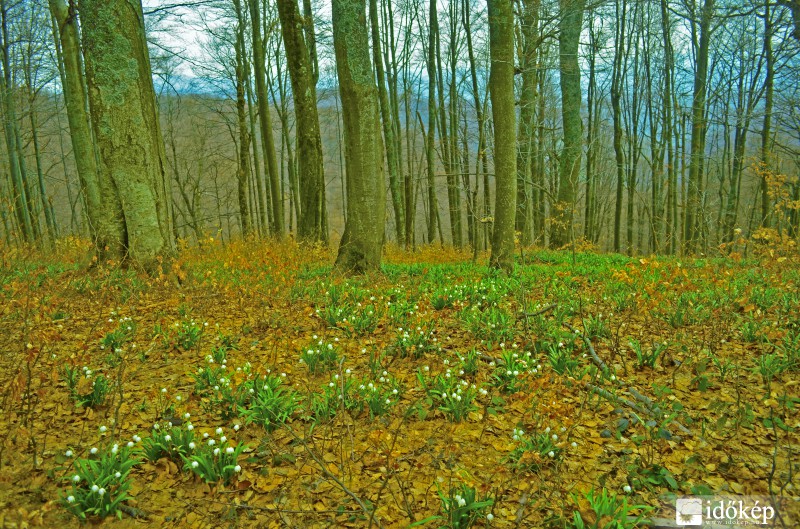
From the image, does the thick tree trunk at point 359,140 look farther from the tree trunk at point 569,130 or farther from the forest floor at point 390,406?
the tree trunk at point 569,130

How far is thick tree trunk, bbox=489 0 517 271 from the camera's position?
291 inches

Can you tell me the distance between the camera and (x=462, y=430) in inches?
132

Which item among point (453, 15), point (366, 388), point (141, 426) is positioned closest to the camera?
point (141, 426)

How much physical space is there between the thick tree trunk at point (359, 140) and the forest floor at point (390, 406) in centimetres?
166

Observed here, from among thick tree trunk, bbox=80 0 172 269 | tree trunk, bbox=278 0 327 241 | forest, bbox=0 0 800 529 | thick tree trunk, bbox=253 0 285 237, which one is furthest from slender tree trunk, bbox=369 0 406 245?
thick tree trunk, bbox=80 0 172 269

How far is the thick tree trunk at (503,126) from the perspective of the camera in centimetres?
739

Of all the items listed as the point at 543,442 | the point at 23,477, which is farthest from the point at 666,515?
the point at 23,477

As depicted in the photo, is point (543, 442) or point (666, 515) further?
point (543, 442)

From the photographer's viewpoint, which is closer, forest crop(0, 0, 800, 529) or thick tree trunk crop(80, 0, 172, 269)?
forest crop(0, 0, 800, 529)

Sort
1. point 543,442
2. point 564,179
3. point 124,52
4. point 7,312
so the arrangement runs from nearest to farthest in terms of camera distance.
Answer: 1. point 543,442
2. point 7,312
3. point 124,52
4. point 564,179

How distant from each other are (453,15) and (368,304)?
18335 mm

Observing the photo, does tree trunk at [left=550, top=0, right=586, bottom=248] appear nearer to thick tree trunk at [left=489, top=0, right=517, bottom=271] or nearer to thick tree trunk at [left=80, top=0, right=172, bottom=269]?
thick tree trunk at [left=489, top=0, right=517, bottom=271]

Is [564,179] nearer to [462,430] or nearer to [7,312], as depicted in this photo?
[462,430]

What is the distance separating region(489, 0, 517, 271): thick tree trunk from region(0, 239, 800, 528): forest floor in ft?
7.02
